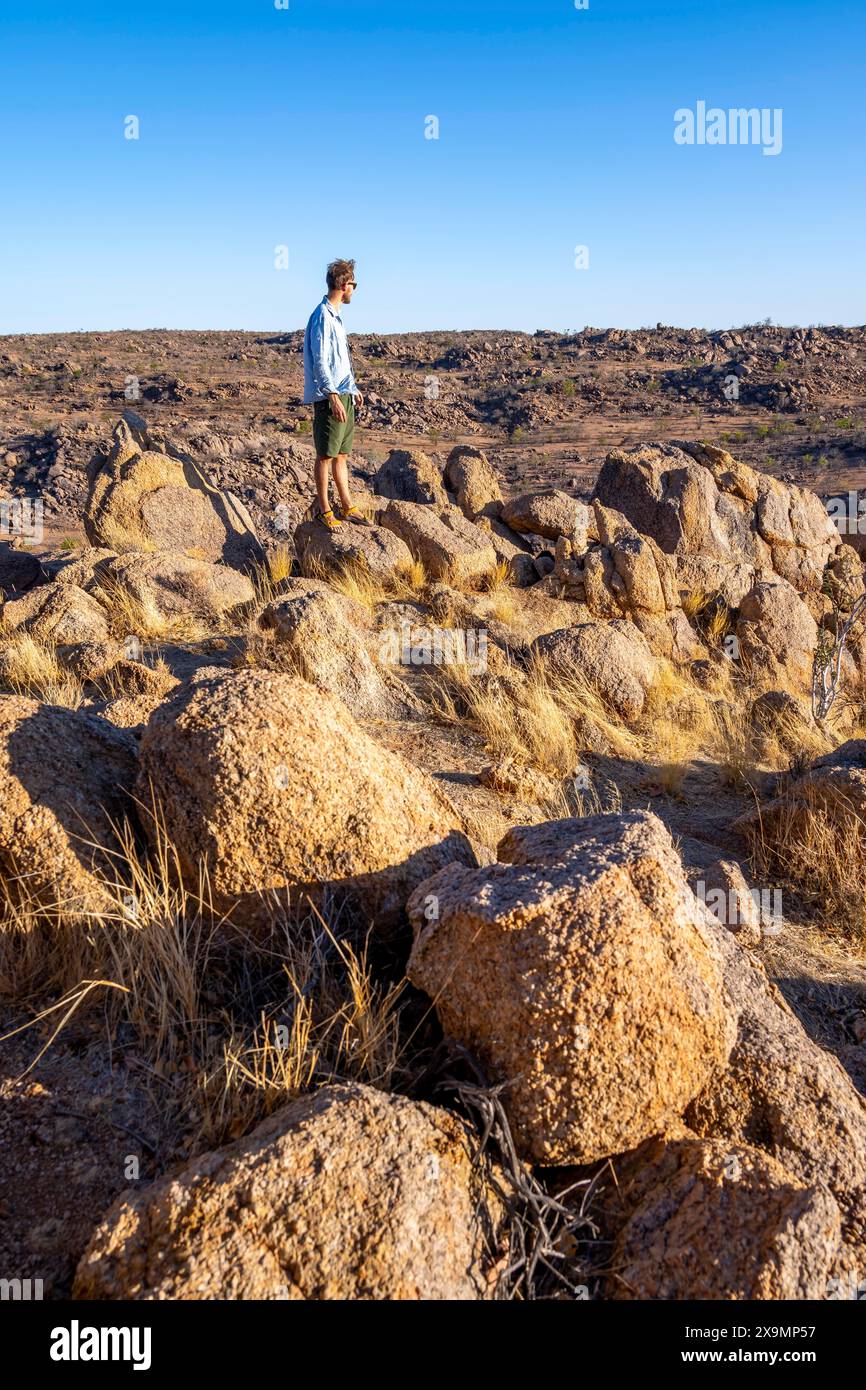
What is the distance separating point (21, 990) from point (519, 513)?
8175 millimetres

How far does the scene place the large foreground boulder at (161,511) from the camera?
8.09 m

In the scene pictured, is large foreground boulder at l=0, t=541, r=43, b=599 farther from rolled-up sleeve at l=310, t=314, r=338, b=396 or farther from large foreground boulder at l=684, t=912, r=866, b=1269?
large foreground boulder at l=684, t=912, r=866, b=1269

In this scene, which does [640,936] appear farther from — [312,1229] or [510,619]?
[510,619]

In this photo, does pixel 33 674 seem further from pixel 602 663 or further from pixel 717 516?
pixel 717 516

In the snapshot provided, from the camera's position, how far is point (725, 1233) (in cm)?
174

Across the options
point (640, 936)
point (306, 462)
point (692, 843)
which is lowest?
point (692, 843)

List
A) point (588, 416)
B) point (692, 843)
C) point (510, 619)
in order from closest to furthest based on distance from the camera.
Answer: point (692, 843) < point (510, 619) < point (588, 416)

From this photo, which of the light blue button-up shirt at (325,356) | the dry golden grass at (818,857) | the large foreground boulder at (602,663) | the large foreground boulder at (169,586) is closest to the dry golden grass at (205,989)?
the dry golden grass at (818,857)

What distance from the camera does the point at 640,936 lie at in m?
1.99

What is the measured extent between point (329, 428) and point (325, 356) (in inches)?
22.1

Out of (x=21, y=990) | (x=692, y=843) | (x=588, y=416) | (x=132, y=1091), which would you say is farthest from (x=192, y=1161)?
(x=588, y=416)

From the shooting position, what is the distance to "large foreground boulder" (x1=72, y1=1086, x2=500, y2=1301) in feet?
Answer: 5.09

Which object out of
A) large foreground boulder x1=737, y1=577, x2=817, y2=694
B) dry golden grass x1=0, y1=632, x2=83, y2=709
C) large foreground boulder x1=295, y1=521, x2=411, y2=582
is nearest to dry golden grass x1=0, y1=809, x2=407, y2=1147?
dry golden grass x1=0, y1=632, x2=83, y2=709

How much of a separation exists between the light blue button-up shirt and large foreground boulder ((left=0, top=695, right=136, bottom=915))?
487 centimetres
